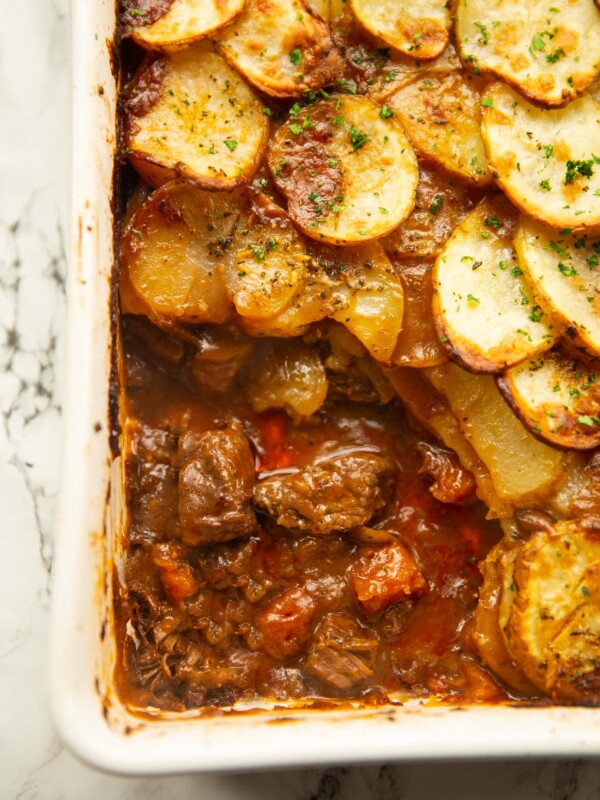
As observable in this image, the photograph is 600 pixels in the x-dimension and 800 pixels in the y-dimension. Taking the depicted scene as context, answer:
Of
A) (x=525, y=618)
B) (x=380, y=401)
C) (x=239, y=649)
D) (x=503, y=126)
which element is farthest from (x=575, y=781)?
(x=503, y=126)

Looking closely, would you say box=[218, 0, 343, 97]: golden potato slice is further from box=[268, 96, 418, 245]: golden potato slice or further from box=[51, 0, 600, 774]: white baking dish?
box=[51, 0, 600, 774]: white baking dish

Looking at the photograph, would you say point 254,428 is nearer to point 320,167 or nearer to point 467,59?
point 320,167

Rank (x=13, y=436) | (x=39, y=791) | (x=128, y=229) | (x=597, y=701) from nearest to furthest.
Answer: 1. (x=597, y=701)
2. (x=128, y=229)
3. (x=39, y=791)
4. (x=13, y=436)

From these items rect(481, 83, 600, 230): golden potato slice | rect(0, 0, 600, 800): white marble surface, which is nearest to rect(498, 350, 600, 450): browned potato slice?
rect(481, 83, 600, 230): golden potato slice

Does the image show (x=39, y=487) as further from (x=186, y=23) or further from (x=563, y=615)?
(x=563, y=615)

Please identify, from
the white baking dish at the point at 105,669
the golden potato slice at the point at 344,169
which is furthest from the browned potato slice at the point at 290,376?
the white baking dish at the point at 105,669

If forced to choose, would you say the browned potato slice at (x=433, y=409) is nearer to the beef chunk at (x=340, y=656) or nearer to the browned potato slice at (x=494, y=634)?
the browned potato slice at (x=494, y=634)

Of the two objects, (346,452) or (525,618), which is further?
(346,452)
